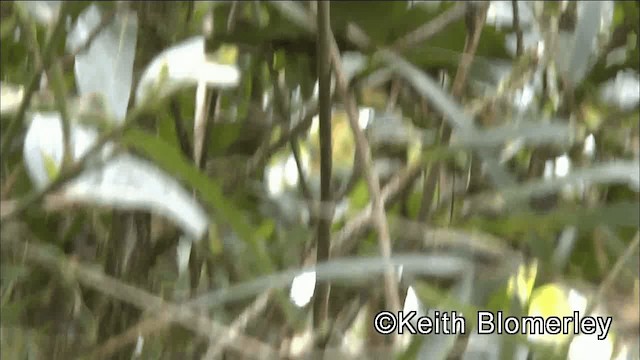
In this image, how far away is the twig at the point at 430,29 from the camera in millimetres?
341

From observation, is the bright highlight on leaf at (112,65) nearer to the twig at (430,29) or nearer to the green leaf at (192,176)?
the green leaf at (192,176)

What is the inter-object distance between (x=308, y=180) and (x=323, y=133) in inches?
6.4

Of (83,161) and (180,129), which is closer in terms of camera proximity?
(83,161)

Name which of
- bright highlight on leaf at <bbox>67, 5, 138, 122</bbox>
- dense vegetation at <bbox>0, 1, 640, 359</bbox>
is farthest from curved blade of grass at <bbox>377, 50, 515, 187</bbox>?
bright highlight on leaf at <bbox>67, 5, 138, 122</bbox>

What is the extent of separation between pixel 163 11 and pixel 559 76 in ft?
0.59

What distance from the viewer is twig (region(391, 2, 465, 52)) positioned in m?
0.34

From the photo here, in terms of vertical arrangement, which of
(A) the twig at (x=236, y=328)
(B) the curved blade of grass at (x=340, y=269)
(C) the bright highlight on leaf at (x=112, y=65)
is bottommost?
(A) the twig at (x=236, y=328)

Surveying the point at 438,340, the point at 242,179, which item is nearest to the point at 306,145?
the point at 242,179

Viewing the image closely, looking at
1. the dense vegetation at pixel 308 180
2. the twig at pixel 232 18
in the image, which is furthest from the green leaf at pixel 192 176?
the twig at pixel 232 18

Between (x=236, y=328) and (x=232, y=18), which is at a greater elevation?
(x=232, y=18)

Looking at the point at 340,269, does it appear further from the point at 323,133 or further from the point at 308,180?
the point at 308,180

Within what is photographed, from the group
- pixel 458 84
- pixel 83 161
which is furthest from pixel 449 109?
pixel 83 161

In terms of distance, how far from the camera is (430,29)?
0.35m

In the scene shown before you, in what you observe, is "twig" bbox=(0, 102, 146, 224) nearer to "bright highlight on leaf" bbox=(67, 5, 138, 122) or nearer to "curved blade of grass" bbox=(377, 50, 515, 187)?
"bright highlight on leaf" bbox=(67, 5, 138, 122)
